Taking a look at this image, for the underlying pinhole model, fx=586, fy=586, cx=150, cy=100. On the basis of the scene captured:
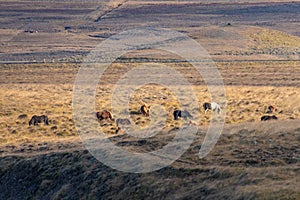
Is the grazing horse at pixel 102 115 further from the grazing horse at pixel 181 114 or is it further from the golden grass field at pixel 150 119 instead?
the grazing horse at pixel 181 114

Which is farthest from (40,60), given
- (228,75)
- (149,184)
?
(149,184)

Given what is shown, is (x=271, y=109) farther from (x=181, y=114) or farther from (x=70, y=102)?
(x=70, y=102)

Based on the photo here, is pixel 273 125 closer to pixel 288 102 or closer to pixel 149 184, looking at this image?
pixel 149 184

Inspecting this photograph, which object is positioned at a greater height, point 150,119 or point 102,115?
point 102,115

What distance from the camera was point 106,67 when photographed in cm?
5094

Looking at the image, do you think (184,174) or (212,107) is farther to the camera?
(212,107)

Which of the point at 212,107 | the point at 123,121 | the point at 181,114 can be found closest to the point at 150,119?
the point at 181,114

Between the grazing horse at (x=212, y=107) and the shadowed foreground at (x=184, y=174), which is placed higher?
the grazing horse at (x=212, y=107)

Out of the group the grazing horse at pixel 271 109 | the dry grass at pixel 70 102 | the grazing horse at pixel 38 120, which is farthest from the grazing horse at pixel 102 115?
the grazing horse at pixel 271 109

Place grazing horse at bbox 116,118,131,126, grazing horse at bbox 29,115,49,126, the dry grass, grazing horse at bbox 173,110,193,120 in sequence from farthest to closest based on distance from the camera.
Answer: grazing horse at bbox 173,110,193,120
grazing horse at bbox 29,115,49,126
grazing horse at bbox 116,118,131,126
the dry grass

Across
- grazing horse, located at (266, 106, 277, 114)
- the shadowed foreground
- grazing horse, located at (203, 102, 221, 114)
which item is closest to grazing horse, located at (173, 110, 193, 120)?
grazing horse, located at (203, 102, 221, 114)

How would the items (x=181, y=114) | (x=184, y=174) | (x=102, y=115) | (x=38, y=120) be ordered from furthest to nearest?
1. (x=181, y=114)
2. (x=102, y=115)
3. (x=38, y=120)
4. (x=184, y=174)

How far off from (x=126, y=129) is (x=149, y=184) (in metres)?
12.3

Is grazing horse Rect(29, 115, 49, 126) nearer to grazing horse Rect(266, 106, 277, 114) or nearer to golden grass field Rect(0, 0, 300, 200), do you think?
golden grass field Rect(0, 0, 300, 200)
